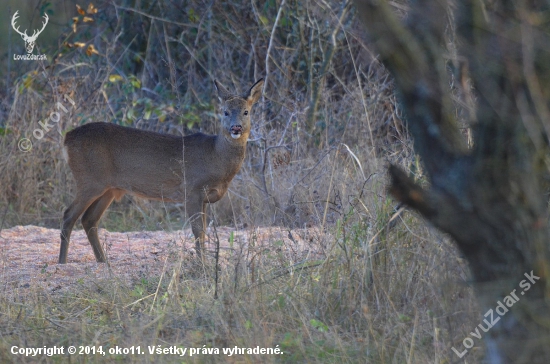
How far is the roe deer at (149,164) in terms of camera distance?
6.76m

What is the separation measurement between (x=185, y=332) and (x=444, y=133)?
1.98m

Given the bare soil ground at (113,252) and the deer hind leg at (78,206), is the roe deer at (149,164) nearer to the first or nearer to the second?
the deer hind leg at (78,206)

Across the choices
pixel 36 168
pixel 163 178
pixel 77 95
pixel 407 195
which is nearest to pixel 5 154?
pixel 36 168

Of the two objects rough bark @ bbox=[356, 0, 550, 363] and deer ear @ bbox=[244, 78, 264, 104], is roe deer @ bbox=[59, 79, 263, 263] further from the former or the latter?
rough bark @ bbox=[356, 0, 550, 363]

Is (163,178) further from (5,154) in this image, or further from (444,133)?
(444,133)

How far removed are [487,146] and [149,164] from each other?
4.87 metres

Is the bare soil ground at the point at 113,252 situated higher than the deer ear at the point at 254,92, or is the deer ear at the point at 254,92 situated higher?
the deer ear at the point at 254,92

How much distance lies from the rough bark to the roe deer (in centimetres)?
426

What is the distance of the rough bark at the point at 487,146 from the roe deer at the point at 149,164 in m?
4.26

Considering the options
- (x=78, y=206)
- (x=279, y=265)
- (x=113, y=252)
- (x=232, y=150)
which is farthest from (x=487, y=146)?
(x=78, y=206)

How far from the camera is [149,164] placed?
273 inches

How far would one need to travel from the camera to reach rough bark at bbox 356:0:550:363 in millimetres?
2400

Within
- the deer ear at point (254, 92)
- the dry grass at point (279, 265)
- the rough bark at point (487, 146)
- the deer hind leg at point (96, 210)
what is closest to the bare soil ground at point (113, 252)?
the dry grass at point (279, 265)

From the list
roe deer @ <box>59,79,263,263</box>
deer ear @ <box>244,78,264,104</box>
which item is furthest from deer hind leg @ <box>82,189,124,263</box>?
deer ear @ <box>244,78,264,104</box>
